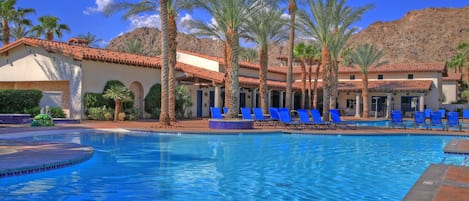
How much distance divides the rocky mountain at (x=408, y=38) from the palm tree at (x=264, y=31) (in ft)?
190

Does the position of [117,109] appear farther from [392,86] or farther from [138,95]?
[392,86]

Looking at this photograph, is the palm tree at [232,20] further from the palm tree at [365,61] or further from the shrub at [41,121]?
the palm tree at [365,61]

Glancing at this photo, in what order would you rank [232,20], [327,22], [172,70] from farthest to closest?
[327,22] < [172,70] < [232,20]

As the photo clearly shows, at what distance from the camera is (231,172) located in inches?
372

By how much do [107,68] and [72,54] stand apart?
251 cm

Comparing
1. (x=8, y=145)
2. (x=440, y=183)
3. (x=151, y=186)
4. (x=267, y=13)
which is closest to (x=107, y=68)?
(x=267, y=13)

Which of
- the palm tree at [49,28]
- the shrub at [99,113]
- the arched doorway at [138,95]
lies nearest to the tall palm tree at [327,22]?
the arched doorway at [138,95]

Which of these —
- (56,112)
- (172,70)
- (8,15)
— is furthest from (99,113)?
(8,15)

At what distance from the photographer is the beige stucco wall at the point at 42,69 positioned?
24.5 metres

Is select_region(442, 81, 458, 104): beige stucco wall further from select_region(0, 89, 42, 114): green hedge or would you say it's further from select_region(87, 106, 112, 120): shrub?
select_region(0, 89, 42, 114): green hedge

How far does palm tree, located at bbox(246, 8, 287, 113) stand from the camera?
27.8 metres

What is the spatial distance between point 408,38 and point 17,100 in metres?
94.2

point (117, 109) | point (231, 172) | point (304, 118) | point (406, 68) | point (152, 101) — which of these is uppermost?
point (406, 68)

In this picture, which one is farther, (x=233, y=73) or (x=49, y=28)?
(x=49, y=28)
